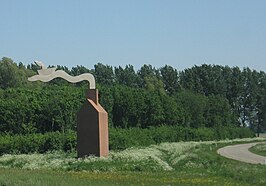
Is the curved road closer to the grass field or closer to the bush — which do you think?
the grass field

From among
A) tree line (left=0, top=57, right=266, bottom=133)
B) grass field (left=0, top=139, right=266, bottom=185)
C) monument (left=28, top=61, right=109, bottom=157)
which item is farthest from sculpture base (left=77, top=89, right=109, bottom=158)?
tree line (left=0, top=57, right=266, bottom=133)

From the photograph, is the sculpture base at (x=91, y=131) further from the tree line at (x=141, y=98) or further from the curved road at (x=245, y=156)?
the tree line at (x=141, y=98)

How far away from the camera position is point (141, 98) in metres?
78.6

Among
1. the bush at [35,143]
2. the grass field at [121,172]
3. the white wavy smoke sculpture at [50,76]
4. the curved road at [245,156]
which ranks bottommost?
the curved road at [245,156]

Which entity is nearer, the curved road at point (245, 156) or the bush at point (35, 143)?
the curved road at point (245, 156)

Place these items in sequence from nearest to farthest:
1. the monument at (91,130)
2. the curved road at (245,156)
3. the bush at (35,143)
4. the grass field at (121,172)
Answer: the grass field at (121,172) < the monument at (91,130) < the curved road at (245,156) < the bush at (35,143)

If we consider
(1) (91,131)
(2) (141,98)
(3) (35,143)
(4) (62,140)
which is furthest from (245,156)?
(2) (141,98)

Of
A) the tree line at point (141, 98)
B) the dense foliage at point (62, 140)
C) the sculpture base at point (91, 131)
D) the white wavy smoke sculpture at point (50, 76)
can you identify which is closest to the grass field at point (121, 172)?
the sculpture base at point (91, 131)

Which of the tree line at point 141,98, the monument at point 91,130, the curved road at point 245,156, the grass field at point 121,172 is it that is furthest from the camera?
the tree line at point 141,98

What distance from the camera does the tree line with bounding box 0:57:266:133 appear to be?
59.8 meters

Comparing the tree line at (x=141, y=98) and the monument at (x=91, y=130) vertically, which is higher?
the tree line at (x=141, y=98)

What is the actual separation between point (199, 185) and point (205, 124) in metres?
82.5

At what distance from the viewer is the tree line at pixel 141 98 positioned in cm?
5978

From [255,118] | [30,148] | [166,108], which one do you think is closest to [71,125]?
[30,148]
